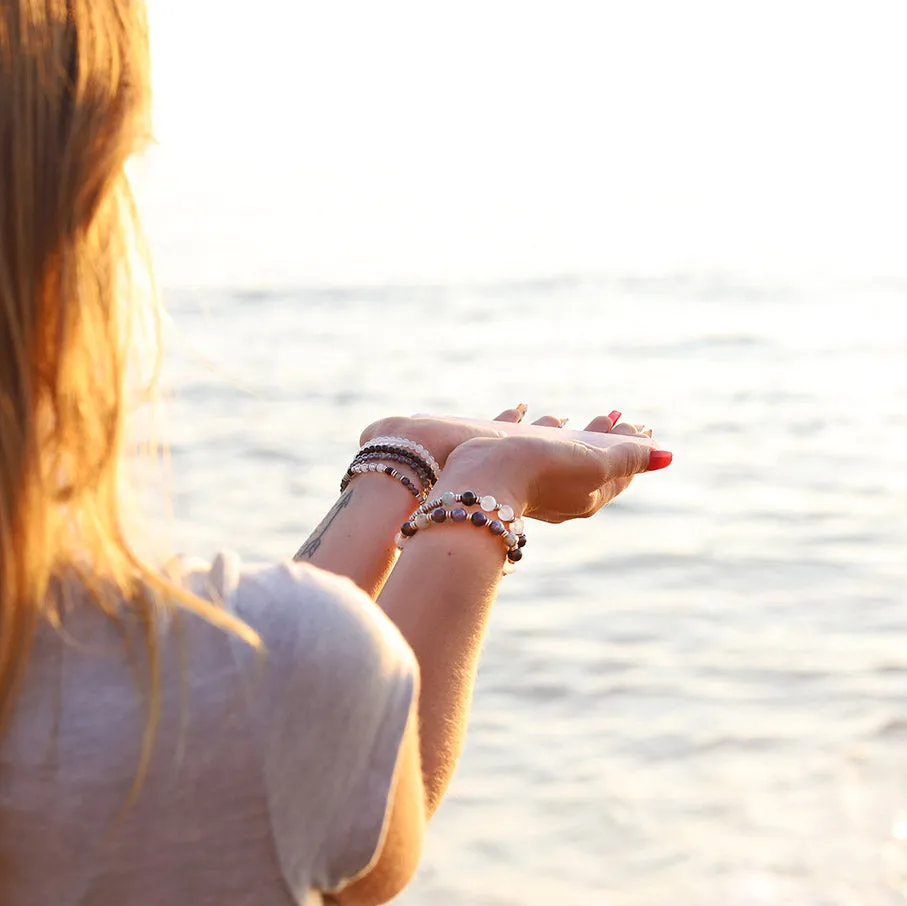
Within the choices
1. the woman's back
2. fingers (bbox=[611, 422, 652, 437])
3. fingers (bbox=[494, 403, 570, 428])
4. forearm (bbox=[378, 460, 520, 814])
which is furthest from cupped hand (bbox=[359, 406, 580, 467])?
the woman's back

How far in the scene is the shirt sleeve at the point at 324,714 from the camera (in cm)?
97

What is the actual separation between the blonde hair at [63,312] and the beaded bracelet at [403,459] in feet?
2.65

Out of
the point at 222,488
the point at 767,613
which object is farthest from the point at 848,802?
the point at 222,488

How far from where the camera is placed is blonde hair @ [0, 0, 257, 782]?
0.93 metres

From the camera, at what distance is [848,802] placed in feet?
13.7

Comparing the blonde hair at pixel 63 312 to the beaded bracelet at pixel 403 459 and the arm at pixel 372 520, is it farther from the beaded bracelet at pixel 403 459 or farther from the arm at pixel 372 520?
the beaded bracelet at pixel 403 459

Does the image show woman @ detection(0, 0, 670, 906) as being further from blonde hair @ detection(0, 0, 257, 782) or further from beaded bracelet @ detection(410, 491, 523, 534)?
beaded bracelet @ detection(410, 491, 523, 534)

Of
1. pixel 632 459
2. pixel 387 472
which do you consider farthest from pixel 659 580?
pixel 387 472

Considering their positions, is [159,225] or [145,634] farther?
[159,225]

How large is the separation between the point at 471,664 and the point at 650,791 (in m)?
3.19

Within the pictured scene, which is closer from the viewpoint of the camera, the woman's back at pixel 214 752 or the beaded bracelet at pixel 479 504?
the woman's back at pixel 214 752

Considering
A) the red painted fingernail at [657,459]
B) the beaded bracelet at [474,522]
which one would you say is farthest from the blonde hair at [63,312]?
the red painted fingernail at [657,459]

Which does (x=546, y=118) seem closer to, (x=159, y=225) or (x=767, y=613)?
(x=159, y=225)

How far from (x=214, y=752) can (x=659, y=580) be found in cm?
542
